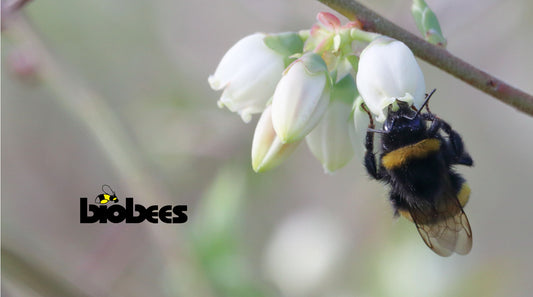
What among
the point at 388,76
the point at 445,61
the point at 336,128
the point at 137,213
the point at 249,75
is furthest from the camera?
the point at 137,213

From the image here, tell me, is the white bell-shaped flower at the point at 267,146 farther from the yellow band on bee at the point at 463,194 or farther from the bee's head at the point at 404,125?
the yellow band on bee at the point at 463,194

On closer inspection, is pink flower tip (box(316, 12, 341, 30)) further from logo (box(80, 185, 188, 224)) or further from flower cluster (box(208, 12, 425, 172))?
logo (box(80, 185, 188, 224))

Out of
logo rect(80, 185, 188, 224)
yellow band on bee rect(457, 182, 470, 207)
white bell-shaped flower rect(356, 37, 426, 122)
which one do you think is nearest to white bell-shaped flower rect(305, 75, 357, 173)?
white bell-shaped flower rect(356, 37, 426, 122)

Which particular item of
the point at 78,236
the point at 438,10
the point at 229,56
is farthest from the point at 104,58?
the point at 229,56

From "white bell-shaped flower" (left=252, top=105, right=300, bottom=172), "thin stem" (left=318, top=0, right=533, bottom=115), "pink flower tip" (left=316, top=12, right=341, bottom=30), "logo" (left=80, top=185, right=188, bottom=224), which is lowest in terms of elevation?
"logo" (left=80, top=185, right=188, bottom=224)

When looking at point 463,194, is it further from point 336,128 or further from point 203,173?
point 203,173

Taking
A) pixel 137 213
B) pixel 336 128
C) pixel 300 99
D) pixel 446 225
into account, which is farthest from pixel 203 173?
pixel 300 99

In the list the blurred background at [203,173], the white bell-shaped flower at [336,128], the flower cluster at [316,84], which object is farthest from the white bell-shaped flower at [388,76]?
the blurred background at [203,173]

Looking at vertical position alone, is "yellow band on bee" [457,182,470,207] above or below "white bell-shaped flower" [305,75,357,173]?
above
